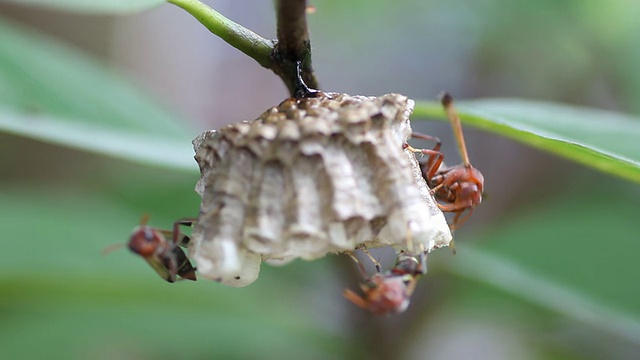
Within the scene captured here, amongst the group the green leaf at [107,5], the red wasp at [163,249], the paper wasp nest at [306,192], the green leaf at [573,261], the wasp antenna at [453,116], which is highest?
the green leaf at [573,261]

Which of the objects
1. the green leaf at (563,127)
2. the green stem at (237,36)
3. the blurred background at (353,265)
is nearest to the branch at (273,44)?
the green stem at (237,36)

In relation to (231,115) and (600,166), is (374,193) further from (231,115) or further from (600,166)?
(231,115)

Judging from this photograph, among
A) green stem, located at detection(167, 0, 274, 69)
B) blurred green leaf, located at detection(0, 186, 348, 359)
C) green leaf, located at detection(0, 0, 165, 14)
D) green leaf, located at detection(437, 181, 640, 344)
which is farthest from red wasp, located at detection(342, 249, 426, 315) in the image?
blurred green leaf, located at detection(0, 186, 348, 359)

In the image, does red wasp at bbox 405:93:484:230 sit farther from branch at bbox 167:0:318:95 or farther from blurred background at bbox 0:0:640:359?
blurred background at bbox 0:0:640:359

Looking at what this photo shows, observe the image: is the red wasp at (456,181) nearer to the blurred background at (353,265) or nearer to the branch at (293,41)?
the branch at (293,41)

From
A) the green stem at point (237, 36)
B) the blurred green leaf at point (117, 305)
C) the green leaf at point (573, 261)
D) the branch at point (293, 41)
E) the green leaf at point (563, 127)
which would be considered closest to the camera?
the branch at point (293, 41)

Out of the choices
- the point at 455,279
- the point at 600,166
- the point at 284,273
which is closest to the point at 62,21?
the point at 284,273

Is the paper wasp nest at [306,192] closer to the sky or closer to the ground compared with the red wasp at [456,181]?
closer to the ground
